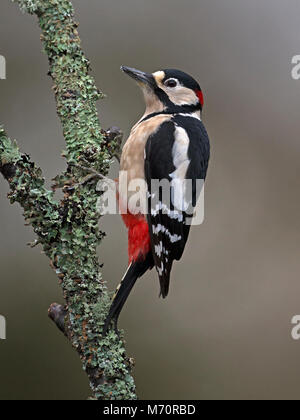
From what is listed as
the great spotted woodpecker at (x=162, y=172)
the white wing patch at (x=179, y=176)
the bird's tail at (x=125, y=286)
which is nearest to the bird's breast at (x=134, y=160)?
the great spotted woodpecker at (x=162, y=172)

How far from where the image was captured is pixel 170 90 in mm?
2842

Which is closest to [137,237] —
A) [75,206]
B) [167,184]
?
[167,184]

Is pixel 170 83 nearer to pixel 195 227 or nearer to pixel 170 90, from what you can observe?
pixel 170 90

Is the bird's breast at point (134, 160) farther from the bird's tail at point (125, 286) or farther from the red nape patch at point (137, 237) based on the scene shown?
the bird's tail at point (125, 286)

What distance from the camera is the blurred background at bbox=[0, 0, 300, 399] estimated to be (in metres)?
3.38

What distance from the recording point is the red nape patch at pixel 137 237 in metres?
2.48

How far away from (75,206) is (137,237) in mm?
449

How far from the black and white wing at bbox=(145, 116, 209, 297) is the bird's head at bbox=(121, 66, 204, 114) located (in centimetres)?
23

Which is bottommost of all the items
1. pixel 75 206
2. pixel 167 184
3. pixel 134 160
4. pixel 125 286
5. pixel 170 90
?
pixel 125 286

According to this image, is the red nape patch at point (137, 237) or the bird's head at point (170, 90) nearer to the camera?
the red nape patch at point (137, 237)

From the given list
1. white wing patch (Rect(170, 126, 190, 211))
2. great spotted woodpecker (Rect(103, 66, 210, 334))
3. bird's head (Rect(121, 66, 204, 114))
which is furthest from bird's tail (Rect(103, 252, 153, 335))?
bird's head (Rect(121, 66, 204, 114))

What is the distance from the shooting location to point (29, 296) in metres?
3.37

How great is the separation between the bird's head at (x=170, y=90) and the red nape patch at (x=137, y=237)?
518mm

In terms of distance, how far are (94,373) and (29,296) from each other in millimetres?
1441
